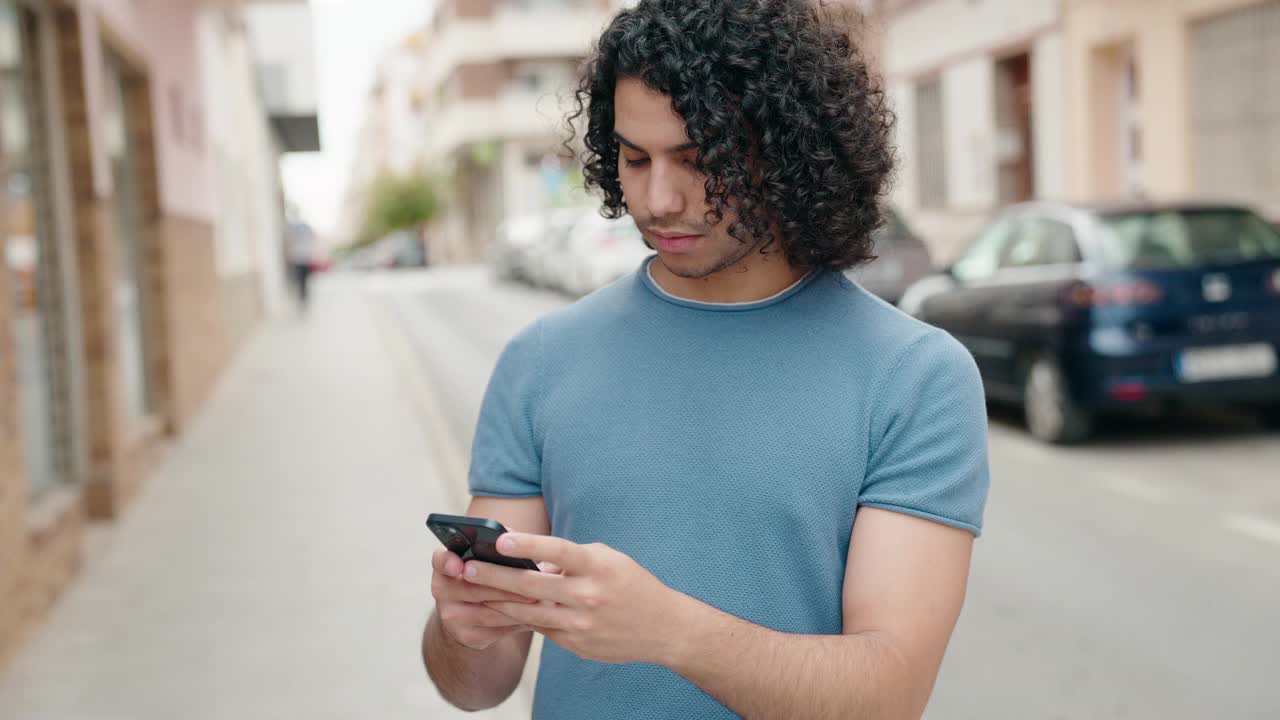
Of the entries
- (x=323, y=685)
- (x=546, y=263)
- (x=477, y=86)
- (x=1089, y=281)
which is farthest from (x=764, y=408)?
(x=477, y=86)

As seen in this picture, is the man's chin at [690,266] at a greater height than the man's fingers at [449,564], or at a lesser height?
greater

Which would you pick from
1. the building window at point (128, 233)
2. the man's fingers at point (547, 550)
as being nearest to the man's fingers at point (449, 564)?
the man's fingers at point (547, 550)

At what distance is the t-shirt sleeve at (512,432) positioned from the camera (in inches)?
76.7

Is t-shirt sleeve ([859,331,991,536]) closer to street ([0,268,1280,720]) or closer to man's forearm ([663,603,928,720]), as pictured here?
man's forearm ([663,603,928,720])

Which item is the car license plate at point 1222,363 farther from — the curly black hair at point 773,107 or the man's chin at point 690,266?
the man's chin at point 690,266

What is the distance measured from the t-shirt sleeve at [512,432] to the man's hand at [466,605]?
23 cm

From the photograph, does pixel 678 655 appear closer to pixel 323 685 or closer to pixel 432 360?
pixel 323 685

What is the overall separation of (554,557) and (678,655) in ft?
0.65

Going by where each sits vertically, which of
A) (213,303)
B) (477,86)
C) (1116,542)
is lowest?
(1116,542)

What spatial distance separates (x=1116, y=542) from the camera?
21.9 feet

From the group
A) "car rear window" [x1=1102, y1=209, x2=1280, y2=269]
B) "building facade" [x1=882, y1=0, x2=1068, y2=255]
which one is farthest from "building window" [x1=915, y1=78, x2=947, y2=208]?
"car rear window" [x1=1102, y1=209, x2=1280, y2=269]

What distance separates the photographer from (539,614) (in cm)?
157

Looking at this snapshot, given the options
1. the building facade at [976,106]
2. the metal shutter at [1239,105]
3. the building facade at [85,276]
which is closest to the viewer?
the building facade at [85,276]

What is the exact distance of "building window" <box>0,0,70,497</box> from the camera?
6.64m
